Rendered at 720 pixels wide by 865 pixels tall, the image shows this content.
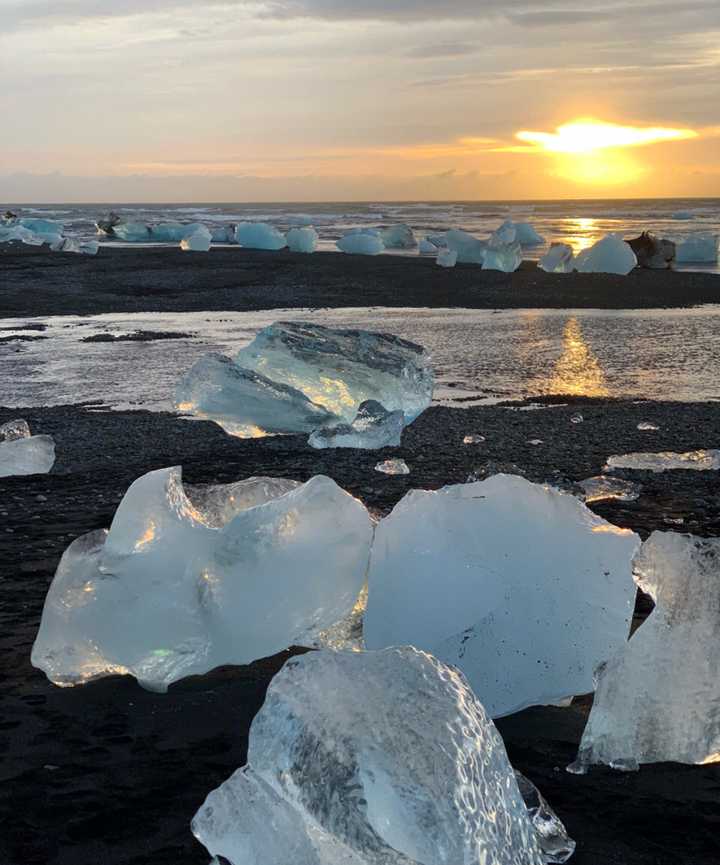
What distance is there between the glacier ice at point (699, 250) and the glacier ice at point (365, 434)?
16.9 meters

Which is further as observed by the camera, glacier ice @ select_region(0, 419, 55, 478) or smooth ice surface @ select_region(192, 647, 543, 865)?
glacier ice @ select_region(0, 419, 55, 478)

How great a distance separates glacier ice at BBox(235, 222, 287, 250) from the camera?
25.9 meters

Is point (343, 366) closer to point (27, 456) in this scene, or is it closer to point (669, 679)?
point (27, 456)

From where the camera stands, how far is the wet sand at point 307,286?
13078 mm

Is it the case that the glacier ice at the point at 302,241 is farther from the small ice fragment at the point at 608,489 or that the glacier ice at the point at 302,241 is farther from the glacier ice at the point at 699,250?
the small ice fragment at the point at 608,489

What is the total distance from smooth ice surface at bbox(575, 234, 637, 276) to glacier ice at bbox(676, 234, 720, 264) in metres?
3.28

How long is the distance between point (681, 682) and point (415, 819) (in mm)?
885

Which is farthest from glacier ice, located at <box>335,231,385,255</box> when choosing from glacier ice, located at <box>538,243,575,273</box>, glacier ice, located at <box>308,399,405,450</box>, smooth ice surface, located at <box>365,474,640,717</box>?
smooth ice surface, located at <box>365,474,640,717</box>

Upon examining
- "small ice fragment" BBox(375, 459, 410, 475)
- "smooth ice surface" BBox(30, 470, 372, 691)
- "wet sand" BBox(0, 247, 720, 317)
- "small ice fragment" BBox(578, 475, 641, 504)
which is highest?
"smooth ice surface" BBox(30, 470, 372, 691)

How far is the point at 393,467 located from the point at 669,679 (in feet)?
7.98

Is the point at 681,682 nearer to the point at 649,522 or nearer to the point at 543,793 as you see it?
the point at 543,793

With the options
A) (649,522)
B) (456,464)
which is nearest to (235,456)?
(456,464)

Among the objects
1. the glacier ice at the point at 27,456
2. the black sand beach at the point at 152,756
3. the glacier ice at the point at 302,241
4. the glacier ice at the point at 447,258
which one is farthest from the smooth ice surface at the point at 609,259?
the glacier ice at the point at 27,456

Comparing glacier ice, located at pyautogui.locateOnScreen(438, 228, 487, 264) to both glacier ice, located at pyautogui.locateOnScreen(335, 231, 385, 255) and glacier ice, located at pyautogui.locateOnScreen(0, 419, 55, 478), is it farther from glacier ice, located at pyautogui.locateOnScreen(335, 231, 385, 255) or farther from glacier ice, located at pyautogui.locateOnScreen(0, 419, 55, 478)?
glacier ice, located at pyautogui.locateOnScreen(0, 419, 55, 478)
